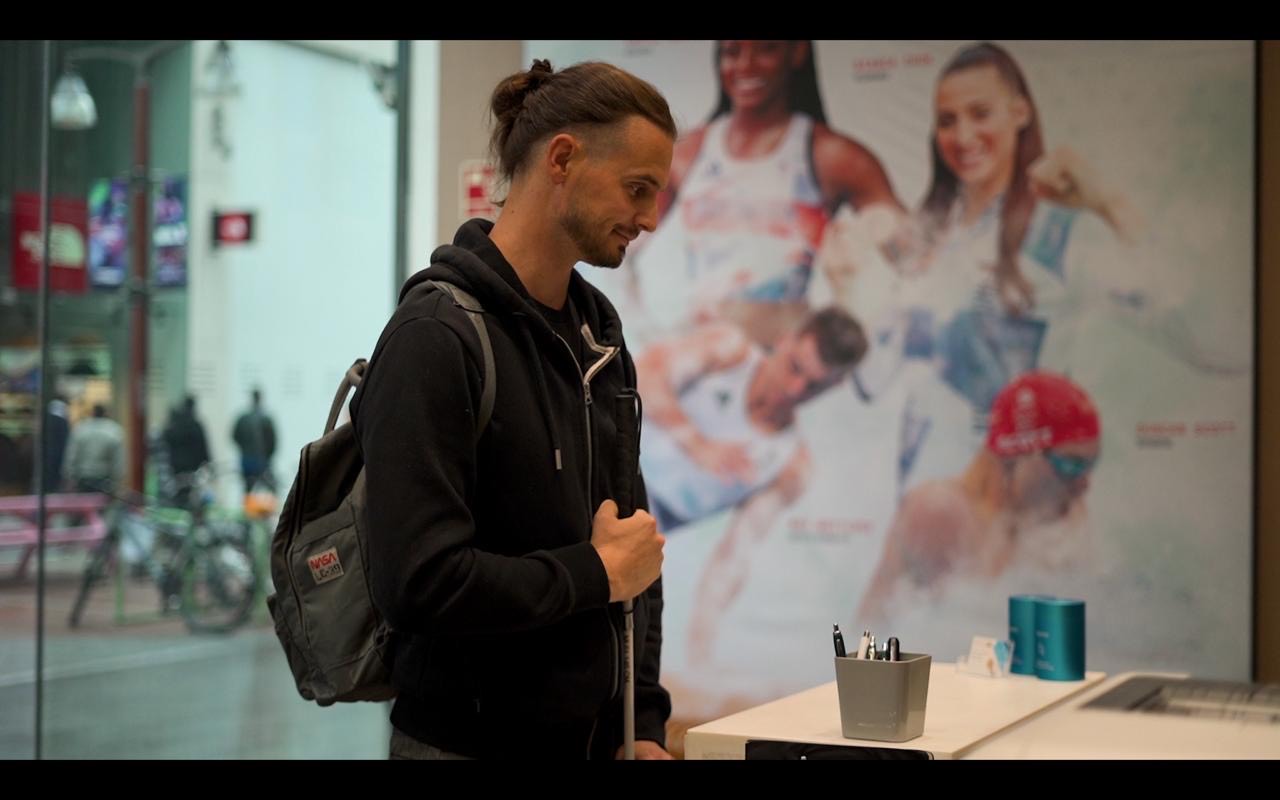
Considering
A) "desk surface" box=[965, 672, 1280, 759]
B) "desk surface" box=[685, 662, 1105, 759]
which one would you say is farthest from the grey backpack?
"desk surface" box=[965, 672, 1280, 759]

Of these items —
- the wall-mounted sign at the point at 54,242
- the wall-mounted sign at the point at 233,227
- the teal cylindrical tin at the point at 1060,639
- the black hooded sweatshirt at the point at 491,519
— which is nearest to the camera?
the black hooded sweatshirt at the point at 491,519

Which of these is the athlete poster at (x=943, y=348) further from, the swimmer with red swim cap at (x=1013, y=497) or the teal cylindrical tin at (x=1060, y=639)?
the teal cylindrical tin at (x=1060, y=639)

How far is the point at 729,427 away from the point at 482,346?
2.46 m

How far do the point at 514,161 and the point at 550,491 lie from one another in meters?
0.45

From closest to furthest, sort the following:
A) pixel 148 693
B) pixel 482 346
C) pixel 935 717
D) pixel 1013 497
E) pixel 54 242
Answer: pixel 482 346 < pixel 935 717 < pixel 1013 497 < pixel 54 242 < pixel 148 693

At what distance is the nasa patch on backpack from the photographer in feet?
5.35

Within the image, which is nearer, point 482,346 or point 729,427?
point 482,346

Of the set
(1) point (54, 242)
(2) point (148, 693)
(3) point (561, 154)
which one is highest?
(1) point (54, 242)

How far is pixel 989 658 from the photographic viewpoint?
2.31m

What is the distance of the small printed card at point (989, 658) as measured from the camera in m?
2.30

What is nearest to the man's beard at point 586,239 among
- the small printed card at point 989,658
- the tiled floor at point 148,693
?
the small printed card at point 989,658

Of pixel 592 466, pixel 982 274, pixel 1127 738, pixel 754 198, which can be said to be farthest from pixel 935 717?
Answer: pixel 754 198

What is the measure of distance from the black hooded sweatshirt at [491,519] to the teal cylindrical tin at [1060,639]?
2.87 feet

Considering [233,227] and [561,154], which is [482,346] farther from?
[233,227]
